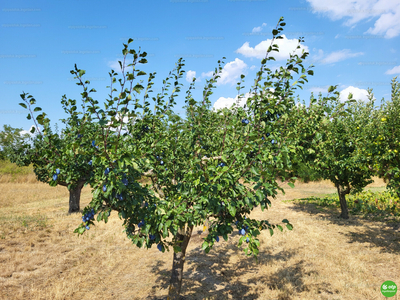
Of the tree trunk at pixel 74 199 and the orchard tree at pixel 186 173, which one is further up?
the orchard tree at pixel 186 173

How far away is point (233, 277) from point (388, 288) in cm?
346

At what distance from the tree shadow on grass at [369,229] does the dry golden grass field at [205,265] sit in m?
0.03

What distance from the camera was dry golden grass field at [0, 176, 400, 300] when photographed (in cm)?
551

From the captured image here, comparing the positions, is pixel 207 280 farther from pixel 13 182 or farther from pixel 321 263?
pixel 13 182

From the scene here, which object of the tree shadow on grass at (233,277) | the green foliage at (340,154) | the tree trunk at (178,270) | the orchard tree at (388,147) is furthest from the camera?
the green foliage at (340,154)

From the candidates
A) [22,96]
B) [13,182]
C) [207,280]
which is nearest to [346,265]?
[207,280]

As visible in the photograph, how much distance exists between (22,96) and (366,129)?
8787 millimetres

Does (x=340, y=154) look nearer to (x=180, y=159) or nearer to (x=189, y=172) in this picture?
(x=180, y=159)

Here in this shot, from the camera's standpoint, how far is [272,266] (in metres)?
6.71

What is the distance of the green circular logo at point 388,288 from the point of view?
5033 millimetres

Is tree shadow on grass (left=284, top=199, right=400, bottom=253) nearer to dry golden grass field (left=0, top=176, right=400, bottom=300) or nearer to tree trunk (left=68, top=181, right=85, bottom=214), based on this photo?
dry golden grass field (left=0, top=176, right=400, bottom=300)

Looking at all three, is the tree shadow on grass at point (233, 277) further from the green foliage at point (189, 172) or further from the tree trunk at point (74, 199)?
the tree trunk at point (74, 199)

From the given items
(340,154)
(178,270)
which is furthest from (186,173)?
(340,154)

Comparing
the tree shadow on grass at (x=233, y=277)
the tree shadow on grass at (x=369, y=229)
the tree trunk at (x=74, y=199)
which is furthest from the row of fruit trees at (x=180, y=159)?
the tree trunk at (x=74, y=199)
